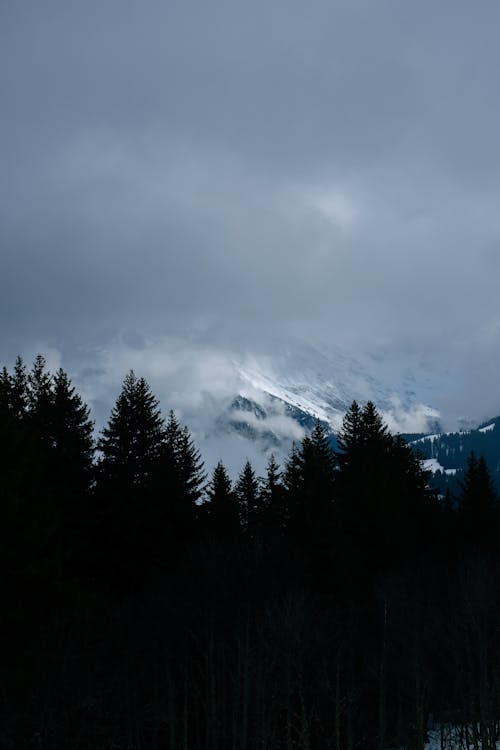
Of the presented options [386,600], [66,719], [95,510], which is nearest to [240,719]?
[386,600]

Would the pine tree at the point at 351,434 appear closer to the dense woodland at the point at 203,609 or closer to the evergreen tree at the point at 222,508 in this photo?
the dense woodland at the point at 203,609

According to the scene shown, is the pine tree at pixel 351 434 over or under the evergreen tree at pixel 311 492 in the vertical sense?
over

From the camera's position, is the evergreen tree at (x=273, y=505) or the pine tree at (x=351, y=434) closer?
the evergreen tree at (x=273, y=505)

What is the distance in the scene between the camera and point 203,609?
108 ft

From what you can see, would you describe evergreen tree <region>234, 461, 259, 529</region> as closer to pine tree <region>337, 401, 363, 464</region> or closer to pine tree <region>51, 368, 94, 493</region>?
pine tree <region>337, 401, 363, 464</region>

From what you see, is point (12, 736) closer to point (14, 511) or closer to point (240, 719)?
point (14, 511)

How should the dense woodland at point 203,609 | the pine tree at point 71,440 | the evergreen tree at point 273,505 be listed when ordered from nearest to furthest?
the dense woodland at point 203,609
the pine tree at point 71,440
the evergreen tree at point 273,505

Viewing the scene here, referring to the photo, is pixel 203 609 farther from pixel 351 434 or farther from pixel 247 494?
pixel 247 494

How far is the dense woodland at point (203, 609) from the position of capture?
81.0 feet

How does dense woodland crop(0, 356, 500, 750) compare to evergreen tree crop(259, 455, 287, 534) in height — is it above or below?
below

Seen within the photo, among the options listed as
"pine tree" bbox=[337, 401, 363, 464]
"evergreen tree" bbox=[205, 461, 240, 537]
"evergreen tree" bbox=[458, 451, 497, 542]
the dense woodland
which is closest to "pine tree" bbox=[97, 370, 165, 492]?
the dense woodland

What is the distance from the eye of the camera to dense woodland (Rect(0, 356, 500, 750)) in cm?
2469

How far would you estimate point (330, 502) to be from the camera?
43.0 meters

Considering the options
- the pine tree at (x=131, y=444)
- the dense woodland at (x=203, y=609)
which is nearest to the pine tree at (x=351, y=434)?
the dense woodland at (x=203, y=609)
